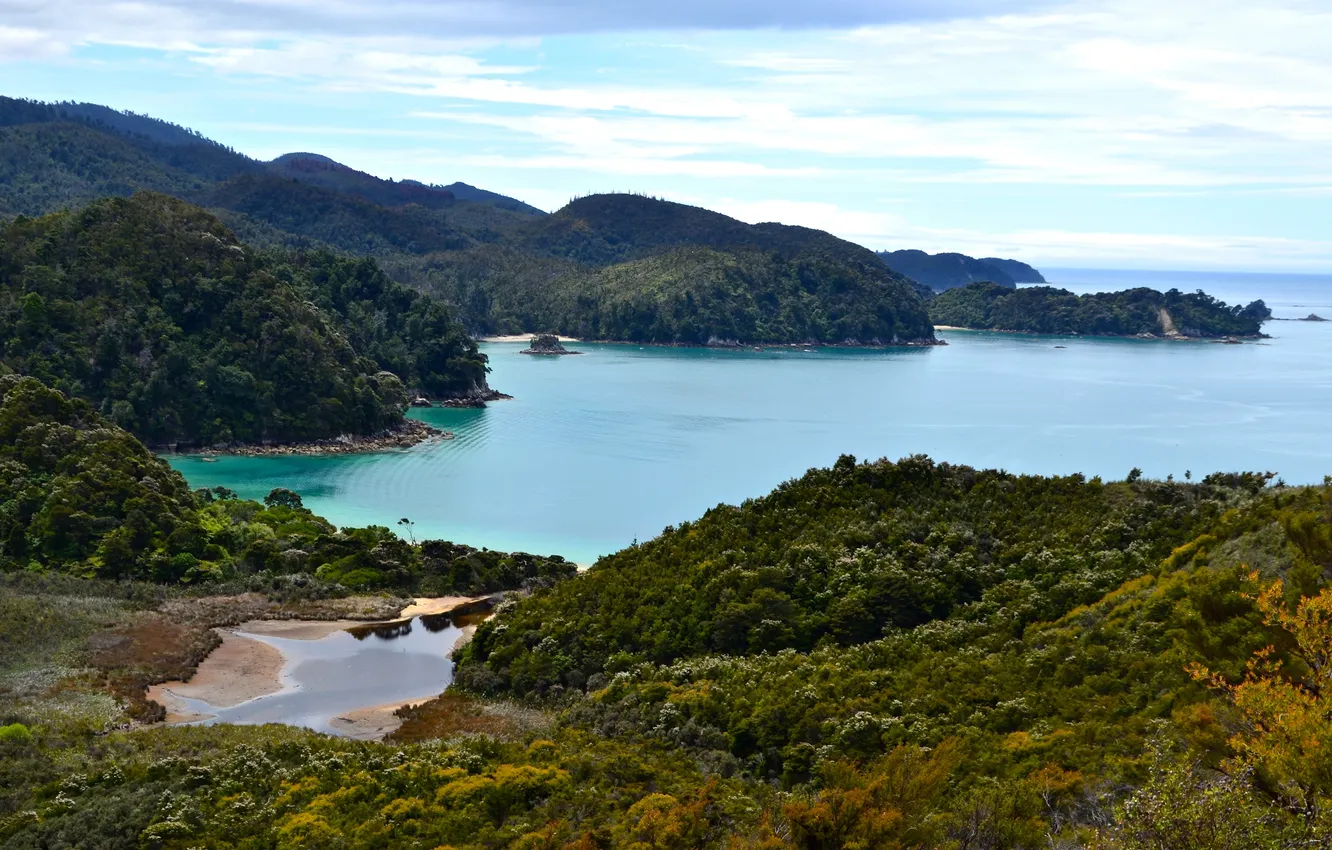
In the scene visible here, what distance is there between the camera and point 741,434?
273 feet

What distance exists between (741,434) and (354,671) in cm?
5392

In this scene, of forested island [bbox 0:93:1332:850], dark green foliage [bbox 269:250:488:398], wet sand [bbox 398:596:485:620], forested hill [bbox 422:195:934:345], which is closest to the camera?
forested island [bbox 0:93:1332:850]

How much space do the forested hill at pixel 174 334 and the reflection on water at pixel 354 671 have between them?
41264mm

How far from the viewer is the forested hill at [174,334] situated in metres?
70.4

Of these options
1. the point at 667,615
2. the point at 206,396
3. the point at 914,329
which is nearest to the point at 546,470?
the point at 206,396

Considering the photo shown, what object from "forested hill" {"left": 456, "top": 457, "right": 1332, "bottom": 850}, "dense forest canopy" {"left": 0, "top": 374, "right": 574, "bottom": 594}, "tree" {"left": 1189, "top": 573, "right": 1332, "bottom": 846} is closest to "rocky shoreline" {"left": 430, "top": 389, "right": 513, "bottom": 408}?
"dense forest canopy" {"left": 0, "top": 374, "right": 574, "bottom": 594}

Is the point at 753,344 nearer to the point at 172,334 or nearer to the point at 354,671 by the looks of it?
the point at 172,334

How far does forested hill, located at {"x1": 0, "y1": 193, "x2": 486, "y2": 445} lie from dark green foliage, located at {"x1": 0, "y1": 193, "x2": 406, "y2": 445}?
88 mm

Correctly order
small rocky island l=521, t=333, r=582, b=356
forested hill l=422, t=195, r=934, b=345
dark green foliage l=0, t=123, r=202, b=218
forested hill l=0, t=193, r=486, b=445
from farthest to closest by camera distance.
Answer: dark green foliage l=0, t=123, r=202, b=218
forested hill l=422, t=195, r=934, b=345
small rocky island l=521, t=333, r=582, b=356
forested hill l=0, t=193, r=486, b=445

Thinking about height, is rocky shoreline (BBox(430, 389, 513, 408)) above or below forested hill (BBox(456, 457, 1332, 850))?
below

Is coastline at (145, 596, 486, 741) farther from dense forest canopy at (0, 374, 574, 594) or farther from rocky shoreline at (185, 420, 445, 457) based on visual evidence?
rocky shoreline at (185, 420, 445, 457)

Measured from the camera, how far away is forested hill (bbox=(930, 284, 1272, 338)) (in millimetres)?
178000

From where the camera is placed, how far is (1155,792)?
10.5m

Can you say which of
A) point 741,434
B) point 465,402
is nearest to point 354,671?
point 741,434
